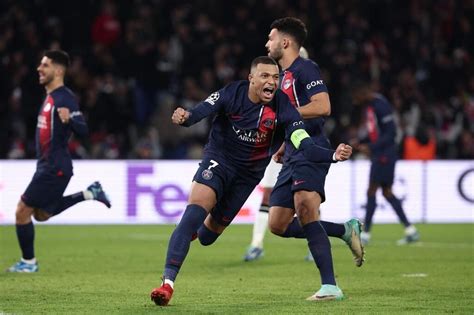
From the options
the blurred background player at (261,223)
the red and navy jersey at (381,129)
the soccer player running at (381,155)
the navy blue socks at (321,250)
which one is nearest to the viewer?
the navy blue socks at (321,250)

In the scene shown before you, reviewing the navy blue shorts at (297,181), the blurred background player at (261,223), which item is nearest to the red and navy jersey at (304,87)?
the navy blue shorts at (297,181)

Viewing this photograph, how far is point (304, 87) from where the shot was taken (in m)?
9.38

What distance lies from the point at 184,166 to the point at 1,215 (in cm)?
368

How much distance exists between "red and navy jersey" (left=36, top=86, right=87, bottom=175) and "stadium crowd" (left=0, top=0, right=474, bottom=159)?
8180 mm

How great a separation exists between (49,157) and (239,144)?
3.52 metres

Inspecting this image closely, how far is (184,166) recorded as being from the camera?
19.8 metres

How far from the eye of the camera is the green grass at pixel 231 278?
838 centimetres

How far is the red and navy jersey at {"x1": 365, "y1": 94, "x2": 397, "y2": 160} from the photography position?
15.3 m

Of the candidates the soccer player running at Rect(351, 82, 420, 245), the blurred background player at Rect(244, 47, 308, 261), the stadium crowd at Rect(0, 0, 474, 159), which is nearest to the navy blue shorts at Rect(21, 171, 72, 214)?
the blurred background player at Rect(244, 47, 308, 261)

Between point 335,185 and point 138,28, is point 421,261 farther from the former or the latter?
point 138,28

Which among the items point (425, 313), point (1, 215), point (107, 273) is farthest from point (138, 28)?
point (425, 313)

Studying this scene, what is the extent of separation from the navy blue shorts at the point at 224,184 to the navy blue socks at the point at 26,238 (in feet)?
10.4

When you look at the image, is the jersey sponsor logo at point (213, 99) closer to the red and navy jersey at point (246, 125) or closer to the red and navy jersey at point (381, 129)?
the red and navy jersey at point (246, 125)

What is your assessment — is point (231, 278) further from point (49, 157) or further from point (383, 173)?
point (383, 173)
